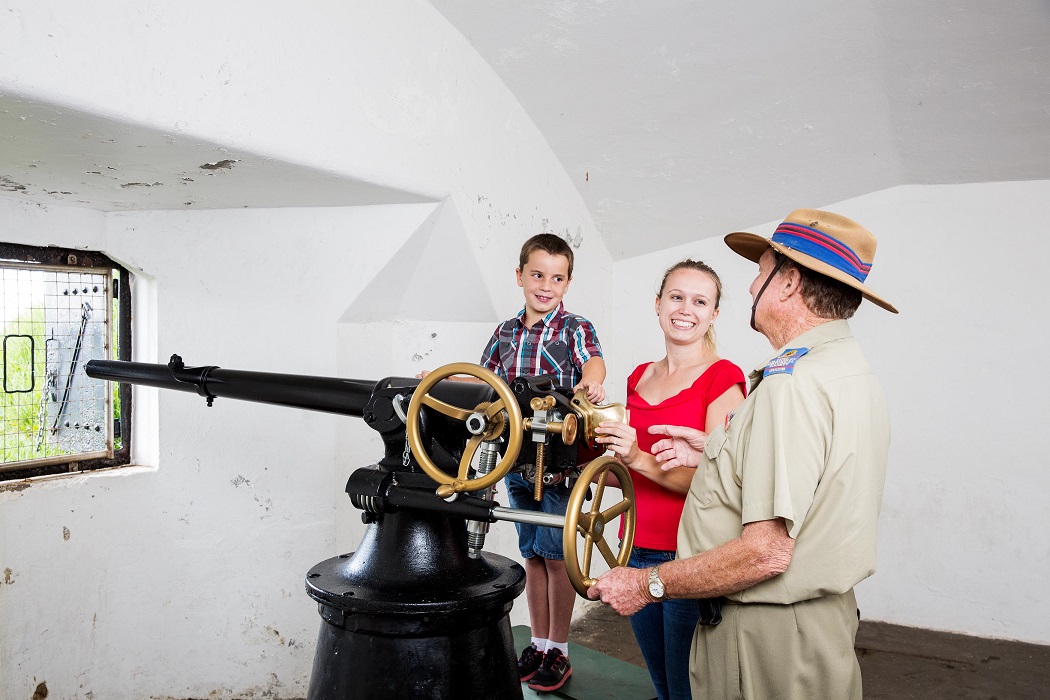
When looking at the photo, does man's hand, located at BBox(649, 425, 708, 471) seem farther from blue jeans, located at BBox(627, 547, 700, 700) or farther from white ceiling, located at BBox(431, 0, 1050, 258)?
white ceiling, located at BBox(431, 0, 1050, 258)

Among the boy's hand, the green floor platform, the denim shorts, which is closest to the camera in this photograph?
the boy's hand

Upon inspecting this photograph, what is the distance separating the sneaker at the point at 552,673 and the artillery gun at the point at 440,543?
907 millimetres

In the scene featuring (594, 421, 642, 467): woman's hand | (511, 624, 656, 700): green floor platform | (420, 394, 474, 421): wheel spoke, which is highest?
(420, 394, 474, 421): wheel spoke

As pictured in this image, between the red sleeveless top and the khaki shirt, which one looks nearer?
the khaki shirt

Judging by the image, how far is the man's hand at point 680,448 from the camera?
6.26ft

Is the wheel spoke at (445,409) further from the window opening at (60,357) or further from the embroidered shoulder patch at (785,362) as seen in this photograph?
the window opening at (60,357)

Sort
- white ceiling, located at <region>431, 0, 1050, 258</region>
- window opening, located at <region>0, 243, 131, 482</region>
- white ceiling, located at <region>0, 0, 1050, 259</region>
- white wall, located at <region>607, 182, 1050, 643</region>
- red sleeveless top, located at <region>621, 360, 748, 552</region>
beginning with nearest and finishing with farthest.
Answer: red sleeveless top, located at <region>621, 360, 748, 552</region>
white ceiling, located at <region>0, 0, 1050, 259</region>
window opening, located at <region>0, 243, 131, 482</region>
white ceiling, located at <region>431, 0, 1050, 258</region>
white wall, located at <region>607, 182, 1050, 643</region>

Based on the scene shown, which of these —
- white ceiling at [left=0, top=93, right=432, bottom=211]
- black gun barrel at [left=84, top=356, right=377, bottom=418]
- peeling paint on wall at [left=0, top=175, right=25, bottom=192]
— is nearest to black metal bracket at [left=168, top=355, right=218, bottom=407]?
black gun barrel at [left=84, top=356, right=377, bottom=418]

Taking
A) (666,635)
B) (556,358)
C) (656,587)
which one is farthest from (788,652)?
(556,358)

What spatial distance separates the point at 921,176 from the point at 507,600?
11.0 ft

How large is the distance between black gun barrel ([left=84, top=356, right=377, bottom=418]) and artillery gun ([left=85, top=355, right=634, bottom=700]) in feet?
0.30

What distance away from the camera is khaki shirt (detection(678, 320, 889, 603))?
57.6 inches

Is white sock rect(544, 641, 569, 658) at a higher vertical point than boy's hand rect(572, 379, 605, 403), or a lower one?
lower

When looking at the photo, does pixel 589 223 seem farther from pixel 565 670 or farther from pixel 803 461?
pixel 803 461
